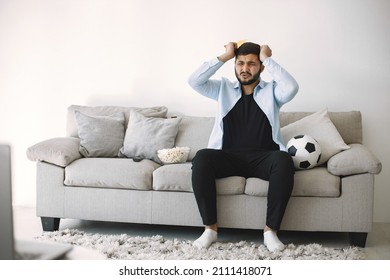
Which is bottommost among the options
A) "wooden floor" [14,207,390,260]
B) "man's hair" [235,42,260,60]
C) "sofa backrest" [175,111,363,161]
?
"wooden floor" [14,207,390,260]

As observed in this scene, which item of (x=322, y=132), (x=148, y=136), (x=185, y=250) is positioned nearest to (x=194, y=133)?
(x=148, y=136)

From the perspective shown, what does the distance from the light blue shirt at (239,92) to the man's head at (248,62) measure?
0.07 m

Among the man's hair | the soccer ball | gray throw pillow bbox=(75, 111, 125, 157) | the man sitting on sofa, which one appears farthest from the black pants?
gray throw pillow bbox=(75, 111, 125, 157)

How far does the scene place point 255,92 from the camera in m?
2.96

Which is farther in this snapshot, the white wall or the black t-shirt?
the white wall

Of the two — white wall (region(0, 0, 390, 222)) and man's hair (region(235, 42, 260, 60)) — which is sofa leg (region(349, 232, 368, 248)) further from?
man's hair (region(235, 42, 260, 60))

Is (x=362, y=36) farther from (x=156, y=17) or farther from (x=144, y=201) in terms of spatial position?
(x=144, y=201)

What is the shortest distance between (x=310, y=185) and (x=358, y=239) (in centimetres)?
39

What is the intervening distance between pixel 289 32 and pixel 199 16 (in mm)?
626

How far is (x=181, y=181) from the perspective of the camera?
280 centimetres

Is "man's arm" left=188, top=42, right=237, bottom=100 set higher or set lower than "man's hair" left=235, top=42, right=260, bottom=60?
lower

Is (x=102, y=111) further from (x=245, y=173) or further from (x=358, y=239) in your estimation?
(x=358, y=239)

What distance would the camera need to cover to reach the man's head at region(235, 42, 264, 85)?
289 centimetres
